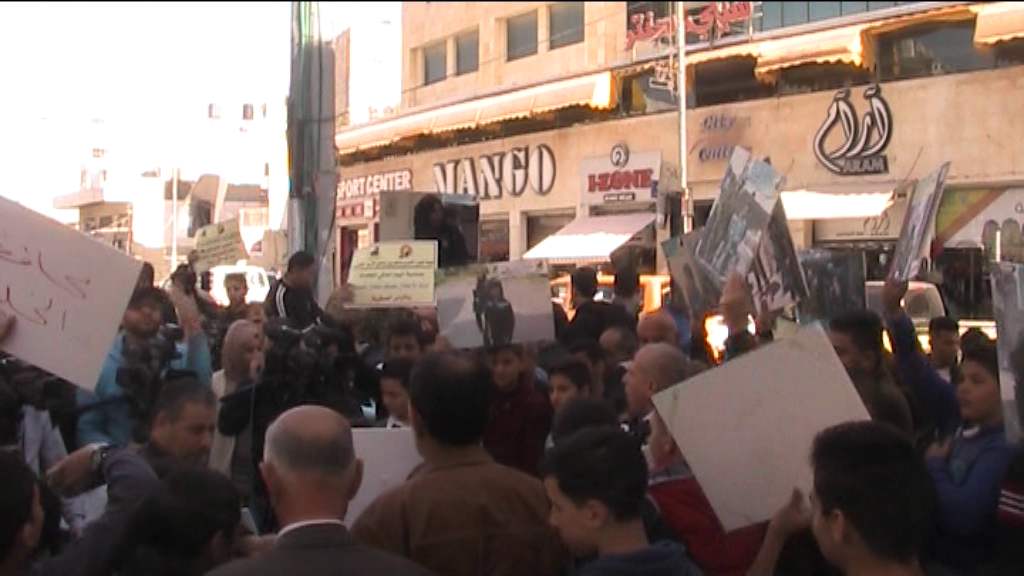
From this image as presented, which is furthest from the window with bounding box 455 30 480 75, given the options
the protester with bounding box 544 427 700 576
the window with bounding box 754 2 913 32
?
the protester with bounding box 544 427 700 576

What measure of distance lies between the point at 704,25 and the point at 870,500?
1016 inches

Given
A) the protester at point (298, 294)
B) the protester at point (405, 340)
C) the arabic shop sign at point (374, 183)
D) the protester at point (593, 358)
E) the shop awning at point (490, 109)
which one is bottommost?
the protester at point (593, 358)

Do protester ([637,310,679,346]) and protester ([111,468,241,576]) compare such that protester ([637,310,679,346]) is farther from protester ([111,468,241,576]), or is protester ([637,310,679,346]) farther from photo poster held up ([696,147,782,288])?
protester ([111,468,241,576])

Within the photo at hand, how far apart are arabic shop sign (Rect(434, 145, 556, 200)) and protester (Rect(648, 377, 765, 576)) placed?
83.7 ft

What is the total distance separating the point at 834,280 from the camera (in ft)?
19.4

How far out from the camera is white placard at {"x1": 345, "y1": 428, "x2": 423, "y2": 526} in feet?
12.7

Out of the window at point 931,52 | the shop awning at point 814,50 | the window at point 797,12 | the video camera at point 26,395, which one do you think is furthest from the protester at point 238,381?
the window at point 797,12

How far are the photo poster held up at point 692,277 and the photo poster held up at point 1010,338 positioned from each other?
1.88 meters

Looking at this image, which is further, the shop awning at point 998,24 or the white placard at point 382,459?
the shop awning at point 998,24

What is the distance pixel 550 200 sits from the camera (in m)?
29.4

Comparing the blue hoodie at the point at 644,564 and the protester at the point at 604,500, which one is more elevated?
the protester at the point at 604,500

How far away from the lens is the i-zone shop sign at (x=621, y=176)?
88.1 feet

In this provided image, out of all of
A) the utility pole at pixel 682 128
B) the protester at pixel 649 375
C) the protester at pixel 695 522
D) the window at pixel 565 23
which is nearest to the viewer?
the protester at pixel 695 522

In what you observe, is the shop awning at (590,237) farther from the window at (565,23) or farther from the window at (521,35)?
the window at (521,35)
